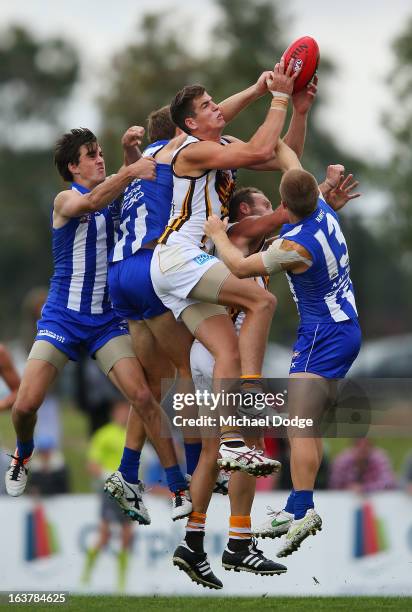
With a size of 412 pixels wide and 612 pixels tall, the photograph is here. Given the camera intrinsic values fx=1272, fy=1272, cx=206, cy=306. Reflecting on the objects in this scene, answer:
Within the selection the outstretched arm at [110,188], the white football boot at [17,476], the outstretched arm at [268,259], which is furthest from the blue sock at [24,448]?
the outstretched arm at [268,259]

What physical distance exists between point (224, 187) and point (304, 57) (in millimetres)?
1211

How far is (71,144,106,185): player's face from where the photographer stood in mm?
10680

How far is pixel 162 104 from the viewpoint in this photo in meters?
29.8

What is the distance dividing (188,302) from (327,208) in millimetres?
1319

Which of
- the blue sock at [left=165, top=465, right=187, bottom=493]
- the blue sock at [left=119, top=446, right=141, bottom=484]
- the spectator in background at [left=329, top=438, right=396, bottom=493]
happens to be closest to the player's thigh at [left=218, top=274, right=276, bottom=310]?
the blue sock at [left=165, top=465, right=187, bottom=493]

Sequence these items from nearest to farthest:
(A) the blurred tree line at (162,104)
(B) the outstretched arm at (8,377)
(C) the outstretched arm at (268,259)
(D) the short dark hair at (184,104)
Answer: (C) the outstretched arm at (268,259) < (D) the short dark hair at (184,104) < (B) the outstretched arm at (8,377) < (A) the blurred tree line at (162,104)

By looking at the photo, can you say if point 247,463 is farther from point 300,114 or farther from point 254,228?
point 300,114

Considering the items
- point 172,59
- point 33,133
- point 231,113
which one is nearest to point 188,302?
point 231,113

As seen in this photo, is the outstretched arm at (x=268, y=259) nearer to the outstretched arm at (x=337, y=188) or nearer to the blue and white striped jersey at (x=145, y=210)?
the blue and white striped jersey at (x=145, y=210)

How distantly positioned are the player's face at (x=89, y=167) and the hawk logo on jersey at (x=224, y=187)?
112 centimetres

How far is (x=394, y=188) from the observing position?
31.8 metres

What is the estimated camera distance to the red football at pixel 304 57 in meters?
10.1

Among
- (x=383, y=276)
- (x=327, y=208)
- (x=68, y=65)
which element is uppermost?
(x=68, y=65)

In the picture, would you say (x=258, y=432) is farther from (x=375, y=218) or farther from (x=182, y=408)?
(x=375, y=218)
